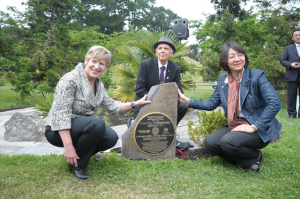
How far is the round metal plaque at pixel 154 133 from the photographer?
3404mm

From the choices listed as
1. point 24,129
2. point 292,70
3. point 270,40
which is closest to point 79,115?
point 24,129

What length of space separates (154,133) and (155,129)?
2.4 inches

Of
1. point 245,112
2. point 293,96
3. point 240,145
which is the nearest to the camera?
point 240,145

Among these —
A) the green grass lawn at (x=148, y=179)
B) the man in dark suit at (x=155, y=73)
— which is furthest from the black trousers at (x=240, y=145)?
the man in dark suit at (x=155, y=73)

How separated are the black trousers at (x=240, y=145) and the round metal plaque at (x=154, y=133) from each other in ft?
2.21

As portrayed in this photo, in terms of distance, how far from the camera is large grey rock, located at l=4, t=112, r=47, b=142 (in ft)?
14.3

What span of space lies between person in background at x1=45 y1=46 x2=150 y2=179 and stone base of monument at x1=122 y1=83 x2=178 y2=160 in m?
0.58

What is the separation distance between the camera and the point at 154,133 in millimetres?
3455

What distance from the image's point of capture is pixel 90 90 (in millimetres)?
2736

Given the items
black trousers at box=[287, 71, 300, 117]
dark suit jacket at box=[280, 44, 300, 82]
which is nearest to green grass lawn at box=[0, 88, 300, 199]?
black trousers at box=[287, 71, 300, 117]

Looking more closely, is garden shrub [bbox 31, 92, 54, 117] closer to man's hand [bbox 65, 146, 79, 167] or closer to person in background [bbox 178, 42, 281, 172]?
man's hand [bbox 65, 146, 79, 167]

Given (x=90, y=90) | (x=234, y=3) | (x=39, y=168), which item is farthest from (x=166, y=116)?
(x=234, y=3)

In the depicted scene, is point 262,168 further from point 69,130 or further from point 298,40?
point 298,40

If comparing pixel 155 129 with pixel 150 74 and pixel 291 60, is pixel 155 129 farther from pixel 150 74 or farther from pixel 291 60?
pixel 291 60
